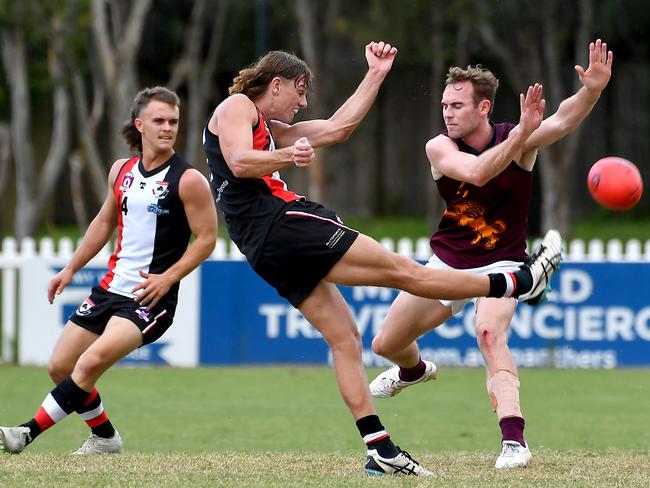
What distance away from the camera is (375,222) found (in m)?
34.9

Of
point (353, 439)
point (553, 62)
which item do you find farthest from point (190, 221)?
point (553, 62)

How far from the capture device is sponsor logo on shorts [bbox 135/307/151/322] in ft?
22.7

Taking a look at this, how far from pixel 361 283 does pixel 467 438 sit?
3260 mm

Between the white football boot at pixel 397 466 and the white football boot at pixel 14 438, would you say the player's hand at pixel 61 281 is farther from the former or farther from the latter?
the white football boot at pixel 397 466

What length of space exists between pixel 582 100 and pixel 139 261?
2.61 metres

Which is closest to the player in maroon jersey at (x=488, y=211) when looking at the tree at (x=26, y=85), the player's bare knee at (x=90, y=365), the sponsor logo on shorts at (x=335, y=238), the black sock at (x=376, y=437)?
the black sock at (x=376, y=437)

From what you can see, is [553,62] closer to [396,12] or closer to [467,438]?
[396,12]

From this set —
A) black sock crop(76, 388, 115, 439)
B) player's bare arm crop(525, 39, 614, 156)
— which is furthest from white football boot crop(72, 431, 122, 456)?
player's bare arm crop(525, 39, 614, 156)

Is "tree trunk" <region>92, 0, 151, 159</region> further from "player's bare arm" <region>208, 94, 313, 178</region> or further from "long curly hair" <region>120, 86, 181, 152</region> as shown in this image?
"player's bare arm" <region>208, 94, 313, 178</region>

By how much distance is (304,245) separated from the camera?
6.17 meters

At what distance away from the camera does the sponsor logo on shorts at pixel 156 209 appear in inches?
275

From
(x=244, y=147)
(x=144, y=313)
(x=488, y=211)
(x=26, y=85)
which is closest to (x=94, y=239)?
(x=144, y=313)

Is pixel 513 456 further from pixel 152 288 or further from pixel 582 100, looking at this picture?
pixel 152 288

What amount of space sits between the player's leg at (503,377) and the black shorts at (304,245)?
1051 millimetres
